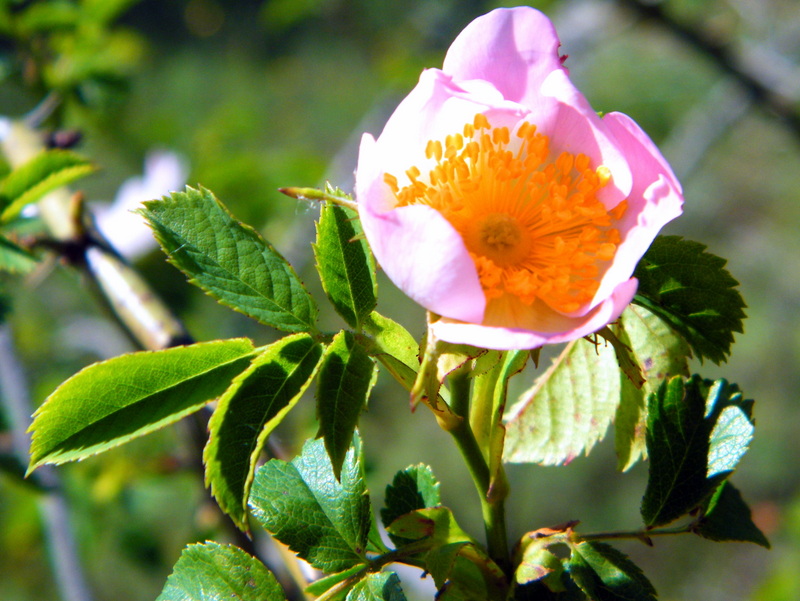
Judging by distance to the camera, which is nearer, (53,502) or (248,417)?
(248,417)

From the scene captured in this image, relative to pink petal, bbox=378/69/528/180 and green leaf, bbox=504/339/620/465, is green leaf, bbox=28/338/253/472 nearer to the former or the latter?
pink petal, bbox=378/69/528/180

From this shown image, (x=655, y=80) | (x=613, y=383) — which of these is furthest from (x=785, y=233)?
(x=613, y=383)

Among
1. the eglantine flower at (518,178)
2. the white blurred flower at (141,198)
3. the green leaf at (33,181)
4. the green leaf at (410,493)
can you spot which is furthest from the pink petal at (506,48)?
the white blurred flower at (141,198)

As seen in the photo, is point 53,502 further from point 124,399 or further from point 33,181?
point 124,399

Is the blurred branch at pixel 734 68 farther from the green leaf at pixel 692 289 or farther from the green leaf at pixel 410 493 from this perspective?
the green leaf at pixel 410 493

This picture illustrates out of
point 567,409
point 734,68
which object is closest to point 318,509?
point 567,409

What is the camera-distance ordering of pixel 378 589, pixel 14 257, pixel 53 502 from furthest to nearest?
pixel 53 502
pixel 14 257
pixel 378 589
